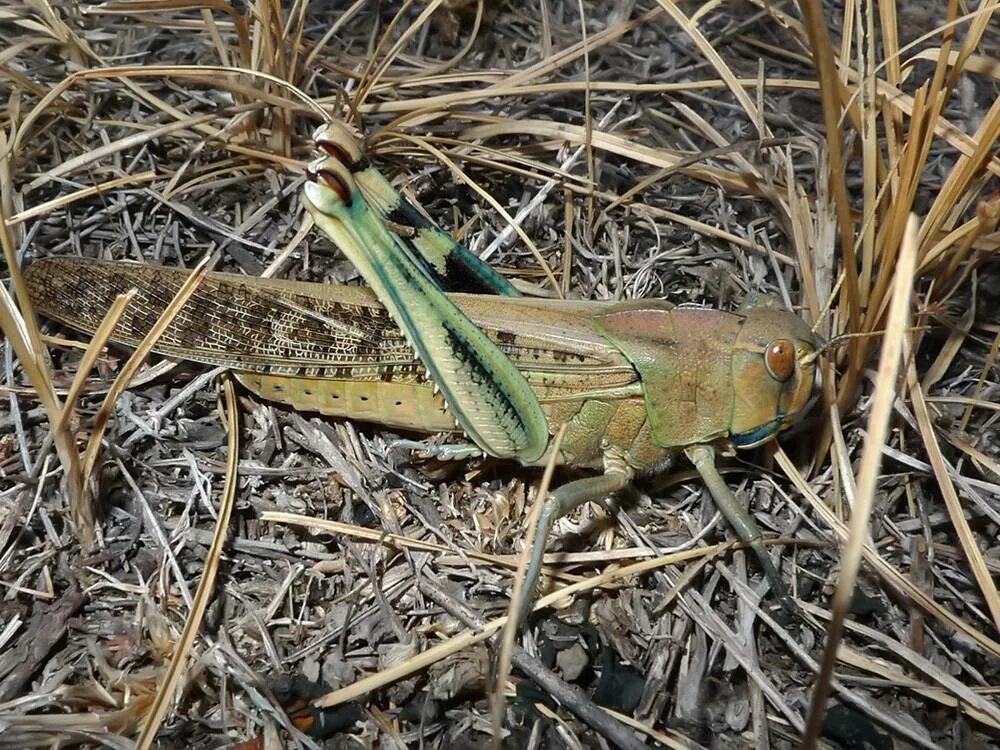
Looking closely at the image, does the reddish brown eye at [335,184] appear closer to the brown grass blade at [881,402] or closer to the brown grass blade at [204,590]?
the brown grass blade at [204,590]

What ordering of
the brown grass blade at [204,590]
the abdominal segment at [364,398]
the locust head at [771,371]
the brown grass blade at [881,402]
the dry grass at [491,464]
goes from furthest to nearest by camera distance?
the abdominal segment at [364,398]
the locust head at [771,371]
the dry grass at [491,464]
the brown grass blade at [204,590]
the brown grass blade at [881,402]

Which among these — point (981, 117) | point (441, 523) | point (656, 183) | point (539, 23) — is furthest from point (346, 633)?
point (981, 117)

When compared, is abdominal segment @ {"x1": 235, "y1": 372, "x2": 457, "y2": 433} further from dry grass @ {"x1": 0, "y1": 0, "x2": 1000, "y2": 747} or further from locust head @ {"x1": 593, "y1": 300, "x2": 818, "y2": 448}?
locust head @ {"x1": 593, "y1": 300, "x2": 818, "y2": 448}

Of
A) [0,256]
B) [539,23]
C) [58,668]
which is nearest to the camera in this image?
[58,668]

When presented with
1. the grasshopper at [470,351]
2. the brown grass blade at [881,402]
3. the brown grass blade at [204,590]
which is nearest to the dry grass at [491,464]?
the brown grass blade at [204,590]

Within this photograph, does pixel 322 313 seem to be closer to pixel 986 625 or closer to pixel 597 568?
pixel 597 568

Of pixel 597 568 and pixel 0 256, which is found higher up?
pixel 0 256

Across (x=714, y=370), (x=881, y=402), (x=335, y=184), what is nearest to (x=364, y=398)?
(x=335, y=184)

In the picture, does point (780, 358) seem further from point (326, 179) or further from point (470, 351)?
point (326, 179)
